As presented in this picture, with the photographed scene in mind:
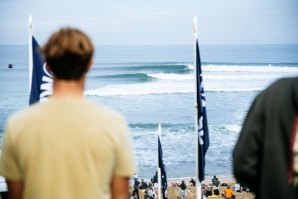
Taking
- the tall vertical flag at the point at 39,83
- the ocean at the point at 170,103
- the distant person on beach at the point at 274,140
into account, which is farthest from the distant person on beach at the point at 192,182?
the distant person on beach at the point at 274,140

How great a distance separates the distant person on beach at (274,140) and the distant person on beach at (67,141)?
380 millimetres

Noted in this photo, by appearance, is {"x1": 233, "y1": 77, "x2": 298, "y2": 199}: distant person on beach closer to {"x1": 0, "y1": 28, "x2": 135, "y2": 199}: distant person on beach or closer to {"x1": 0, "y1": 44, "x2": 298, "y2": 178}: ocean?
{"x1": 0, "y1": 28, "x2": 135, "y2": 199}: distant person on beach

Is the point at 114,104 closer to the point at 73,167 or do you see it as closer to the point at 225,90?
the point at 225,90

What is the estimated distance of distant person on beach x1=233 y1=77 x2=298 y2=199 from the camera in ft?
4.78

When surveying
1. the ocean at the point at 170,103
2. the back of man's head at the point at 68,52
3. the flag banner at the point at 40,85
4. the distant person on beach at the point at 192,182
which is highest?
the back of man's head at the point at 68,52

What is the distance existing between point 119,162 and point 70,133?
0.58 feet

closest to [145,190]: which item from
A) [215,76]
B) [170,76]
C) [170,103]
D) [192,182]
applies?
[192,182]

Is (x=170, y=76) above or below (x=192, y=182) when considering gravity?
above

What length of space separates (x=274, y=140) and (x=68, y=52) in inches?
26.6

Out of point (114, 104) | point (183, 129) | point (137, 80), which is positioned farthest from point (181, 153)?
point (137, 80)

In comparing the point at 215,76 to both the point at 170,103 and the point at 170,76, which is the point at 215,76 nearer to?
the point at 170,76

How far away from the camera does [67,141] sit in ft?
4.78

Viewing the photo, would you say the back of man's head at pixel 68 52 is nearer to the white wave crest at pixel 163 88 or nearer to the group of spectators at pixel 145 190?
the group of spectators at pixel 145 190

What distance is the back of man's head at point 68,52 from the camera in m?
1.47
